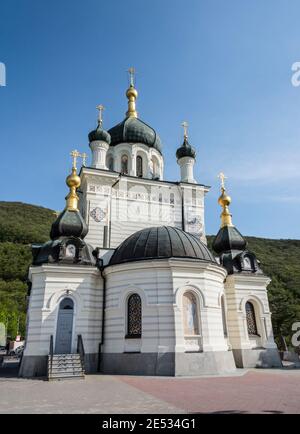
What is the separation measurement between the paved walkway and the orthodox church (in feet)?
9.39

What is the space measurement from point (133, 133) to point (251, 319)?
1598 cm

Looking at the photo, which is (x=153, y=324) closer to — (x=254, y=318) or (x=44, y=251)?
(x=44, y=251)

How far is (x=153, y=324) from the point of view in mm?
15062

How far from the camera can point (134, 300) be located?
16.2 meters

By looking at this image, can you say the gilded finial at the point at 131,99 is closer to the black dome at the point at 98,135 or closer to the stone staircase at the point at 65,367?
the black dome at the point at 98,135

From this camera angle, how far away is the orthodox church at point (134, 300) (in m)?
14.9

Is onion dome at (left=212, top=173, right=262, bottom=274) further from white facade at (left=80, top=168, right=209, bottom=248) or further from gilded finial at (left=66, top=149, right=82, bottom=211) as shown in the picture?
gilded finial at (left=66, top=149, right=82, bottom=211)

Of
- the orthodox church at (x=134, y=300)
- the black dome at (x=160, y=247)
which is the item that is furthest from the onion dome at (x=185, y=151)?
the black dome at (x=160, y=247)

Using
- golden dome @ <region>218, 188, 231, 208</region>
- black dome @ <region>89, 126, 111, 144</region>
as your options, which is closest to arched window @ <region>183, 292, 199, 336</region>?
golden dome @ <region>218, 188, 231, 208</region>

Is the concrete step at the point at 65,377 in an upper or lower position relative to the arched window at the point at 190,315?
lower

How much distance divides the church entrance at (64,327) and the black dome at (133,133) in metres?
14.1

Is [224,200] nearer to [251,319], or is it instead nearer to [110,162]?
[251,319]

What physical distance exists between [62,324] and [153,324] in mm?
4581
